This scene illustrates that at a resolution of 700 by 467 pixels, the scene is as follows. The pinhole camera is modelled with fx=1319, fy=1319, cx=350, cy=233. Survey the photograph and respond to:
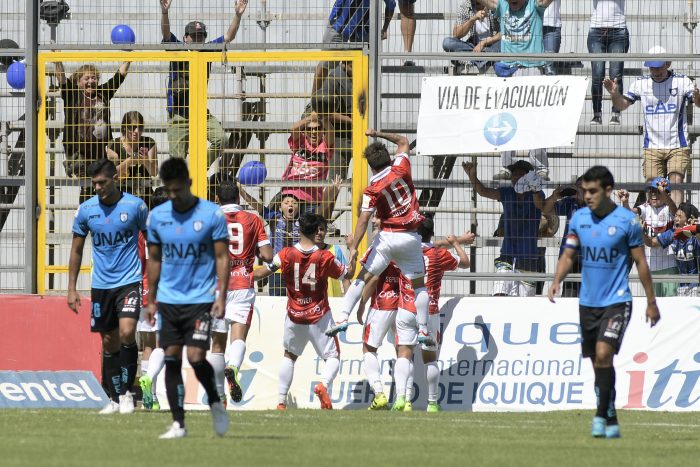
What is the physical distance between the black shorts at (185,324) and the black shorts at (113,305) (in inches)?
101

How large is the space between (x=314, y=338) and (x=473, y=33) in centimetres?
501

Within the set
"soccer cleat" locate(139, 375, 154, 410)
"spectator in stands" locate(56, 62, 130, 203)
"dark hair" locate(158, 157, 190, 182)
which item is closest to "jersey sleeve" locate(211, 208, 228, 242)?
"dark hair" locate(158, 157, 190, 182)

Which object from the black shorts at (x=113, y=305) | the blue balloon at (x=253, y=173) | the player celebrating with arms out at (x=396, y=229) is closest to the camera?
the black shorts at (x=113, y=305)

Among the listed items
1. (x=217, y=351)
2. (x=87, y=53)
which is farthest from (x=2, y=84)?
(x=217, y=351)

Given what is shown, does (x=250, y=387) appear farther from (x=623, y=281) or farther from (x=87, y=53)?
(x=623, y=281)

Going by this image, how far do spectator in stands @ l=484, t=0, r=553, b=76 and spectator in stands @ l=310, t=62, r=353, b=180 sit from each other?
2.10 metres

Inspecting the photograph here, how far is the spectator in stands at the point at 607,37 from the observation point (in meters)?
17.7

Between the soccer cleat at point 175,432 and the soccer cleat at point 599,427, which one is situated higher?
the soccer cleat at point 175,432

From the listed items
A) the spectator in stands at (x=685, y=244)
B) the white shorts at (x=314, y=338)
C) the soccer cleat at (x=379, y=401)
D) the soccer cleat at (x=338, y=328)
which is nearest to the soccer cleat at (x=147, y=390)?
the white shorts at (x=314, y=338)

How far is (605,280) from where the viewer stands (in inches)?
436

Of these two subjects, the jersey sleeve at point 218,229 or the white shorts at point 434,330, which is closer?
the jersey sleeve at point 218,229

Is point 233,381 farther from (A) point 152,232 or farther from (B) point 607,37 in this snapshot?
(B) point 607,37

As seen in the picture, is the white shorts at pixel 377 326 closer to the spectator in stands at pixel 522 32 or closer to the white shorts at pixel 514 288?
the white shorts at pixel 514 288

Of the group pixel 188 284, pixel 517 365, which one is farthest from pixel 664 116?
pixel 188 284
